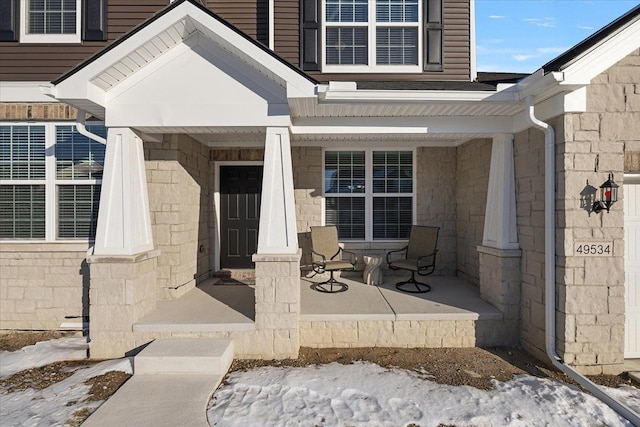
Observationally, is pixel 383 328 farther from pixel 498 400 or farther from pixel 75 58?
pixel 75 58

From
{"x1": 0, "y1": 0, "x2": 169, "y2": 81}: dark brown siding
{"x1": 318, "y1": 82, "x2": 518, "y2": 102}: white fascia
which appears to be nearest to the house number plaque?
{"x1": 318, "y1": 82, "x2": 518, "y2": 102}: white fascia

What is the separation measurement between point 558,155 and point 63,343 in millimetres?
6340

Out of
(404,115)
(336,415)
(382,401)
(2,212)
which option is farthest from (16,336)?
(404,115)

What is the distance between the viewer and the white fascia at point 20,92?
5.18 metres

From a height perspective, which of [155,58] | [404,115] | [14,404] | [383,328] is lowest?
[14,404]

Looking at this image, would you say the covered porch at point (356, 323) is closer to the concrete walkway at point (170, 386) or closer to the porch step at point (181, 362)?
the concrete walkway at point (170, 386)

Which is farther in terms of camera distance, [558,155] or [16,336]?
[16,336]

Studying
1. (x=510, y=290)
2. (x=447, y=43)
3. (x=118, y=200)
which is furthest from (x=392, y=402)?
(x=447, y=43)

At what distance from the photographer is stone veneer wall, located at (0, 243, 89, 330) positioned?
5.10 meters

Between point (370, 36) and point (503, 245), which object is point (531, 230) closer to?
point (503, 245)

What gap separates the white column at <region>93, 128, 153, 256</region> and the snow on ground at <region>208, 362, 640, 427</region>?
6.86ft

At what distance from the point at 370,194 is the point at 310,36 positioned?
2833 mm

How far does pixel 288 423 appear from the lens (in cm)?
290

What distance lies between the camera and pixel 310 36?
5.51 meters
